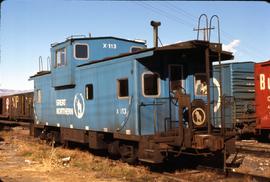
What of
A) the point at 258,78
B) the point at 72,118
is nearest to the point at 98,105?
the point at 72,118

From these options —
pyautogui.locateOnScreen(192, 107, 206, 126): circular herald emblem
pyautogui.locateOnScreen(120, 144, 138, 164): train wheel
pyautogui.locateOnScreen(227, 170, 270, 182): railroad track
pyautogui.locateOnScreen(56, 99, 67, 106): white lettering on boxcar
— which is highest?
pyautogui.locateOnScreen(56, 99, 67, 106): white lettering on boxcar

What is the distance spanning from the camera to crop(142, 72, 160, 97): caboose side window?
34.0ft

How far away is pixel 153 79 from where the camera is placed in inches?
412

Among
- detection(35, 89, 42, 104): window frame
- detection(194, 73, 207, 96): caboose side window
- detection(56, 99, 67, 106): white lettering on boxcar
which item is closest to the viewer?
detection(194, 73, 207, 96): caboose side window

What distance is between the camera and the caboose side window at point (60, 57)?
15.0 metres

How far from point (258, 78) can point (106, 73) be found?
25.1 ft

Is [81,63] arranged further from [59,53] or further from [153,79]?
[153,79]

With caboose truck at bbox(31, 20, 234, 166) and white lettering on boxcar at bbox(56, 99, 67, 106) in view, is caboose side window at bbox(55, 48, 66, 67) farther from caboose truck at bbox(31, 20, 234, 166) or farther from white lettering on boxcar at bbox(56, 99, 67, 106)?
white lettering on boxcar at bbox(56, 99, 67, 106)

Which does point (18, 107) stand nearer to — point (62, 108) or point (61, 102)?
point (61, 102)

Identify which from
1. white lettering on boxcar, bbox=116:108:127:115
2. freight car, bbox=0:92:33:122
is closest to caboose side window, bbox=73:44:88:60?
white lettering on boxcar, bbox=116:108:127:115

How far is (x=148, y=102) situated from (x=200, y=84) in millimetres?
1781

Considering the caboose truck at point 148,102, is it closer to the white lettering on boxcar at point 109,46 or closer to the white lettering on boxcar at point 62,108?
the white lettering on boxcar at point 62,108

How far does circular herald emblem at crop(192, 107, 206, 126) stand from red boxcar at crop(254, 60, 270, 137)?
7075mm

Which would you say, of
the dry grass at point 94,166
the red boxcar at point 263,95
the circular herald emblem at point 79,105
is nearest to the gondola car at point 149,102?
the circular herald emblem at point 79,105
